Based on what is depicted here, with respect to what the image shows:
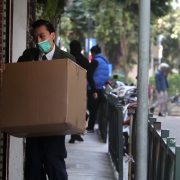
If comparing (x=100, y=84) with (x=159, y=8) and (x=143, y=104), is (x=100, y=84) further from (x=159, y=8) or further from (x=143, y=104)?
(x=143, y=104)

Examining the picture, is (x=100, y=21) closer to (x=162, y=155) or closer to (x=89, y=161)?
→ (x=89, y=161)

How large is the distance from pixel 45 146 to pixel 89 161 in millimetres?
4590

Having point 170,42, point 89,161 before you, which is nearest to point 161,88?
point 89,161

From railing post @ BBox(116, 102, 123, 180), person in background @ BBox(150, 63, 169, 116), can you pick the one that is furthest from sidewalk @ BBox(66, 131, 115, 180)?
person in background @ BBox(150, 63, 169, 116)

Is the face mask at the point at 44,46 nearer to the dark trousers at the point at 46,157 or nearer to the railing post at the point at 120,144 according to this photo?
the dark trousers at the point at 46,157

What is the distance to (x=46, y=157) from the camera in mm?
5582

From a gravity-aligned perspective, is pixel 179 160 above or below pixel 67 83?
below

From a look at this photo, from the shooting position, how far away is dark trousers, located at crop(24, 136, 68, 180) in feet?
18.1

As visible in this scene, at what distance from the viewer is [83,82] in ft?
17.5

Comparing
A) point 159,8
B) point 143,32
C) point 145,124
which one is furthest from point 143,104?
point 159,8

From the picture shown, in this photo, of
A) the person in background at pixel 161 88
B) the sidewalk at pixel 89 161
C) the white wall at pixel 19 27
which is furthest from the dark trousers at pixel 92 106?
the person in background at pixel 161 88

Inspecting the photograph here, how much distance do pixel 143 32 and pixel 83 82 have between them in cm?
105

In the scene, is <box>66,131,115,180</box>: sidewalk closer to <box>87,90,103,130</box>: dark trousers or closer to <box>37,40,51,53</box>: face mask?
<box>87,90,103,130</box>: dark trousers

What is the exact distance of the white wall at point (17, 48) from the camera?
700 cm
